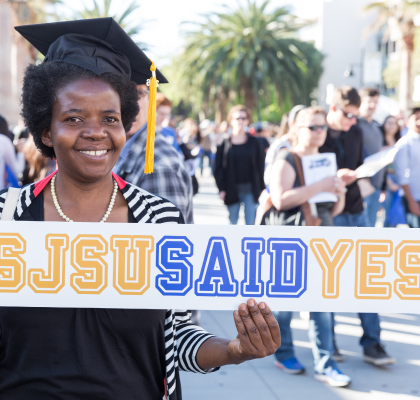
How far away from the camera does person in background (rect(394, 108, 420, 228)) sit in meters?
5.77

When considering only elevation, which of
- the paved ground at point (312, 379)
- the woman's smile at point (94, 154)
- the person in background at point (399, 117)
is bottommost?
the paved ground at point (312, 379)

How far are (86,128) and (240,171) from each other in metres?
5.72

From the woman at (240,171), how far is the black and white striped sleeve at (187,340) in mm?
5476

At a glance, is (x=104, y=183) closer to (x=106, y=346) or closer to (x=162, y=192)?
(x=106, y=346)

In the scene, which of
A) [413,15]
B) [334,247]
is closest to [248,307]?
[334,247]

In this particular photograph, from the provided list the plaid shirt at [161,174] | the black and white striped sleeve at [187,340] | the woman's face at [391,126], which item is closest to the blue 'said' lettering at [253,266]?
the black and white striped sleeve at [187,340]

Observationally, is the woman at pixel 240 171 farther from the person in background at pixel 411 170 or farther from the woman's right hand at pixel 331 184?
the woman's right hand at pixel 331 184

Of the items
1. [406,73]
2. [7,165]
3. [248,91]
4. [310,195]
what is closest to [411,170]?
[310,195]

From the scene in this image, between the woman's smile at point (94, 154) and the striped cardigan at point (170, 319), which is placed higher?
the woman's smile at point (94, 154)

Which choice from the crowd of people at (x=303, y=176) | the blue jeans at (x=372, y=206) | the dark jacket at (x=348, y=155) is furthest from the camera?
the blue jeans at (x=372, y=206)

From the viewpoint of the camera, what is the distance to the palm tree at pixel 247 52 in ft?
A: 78.7

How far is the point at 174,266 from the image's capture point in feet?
6.05

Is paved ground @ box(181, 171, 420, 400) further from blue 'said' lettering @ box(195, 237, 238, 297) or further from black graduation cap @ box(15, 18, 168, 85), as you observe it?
black graduation cap @ box(15, 18, 168, 85)

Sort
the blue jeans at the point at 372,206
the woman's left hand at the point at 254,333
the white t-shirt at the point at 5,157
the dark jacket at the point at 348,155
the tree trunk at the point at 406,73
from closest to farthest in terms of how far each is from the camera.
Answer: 1. the woman's left hand at the point at 254,333
2. the dark jacket at the point at 348,155
3. the white t-shirt at the point at 5,157
4. the blue jeans at the point at 372,206
5. the tree trunk at the point at 406,73
